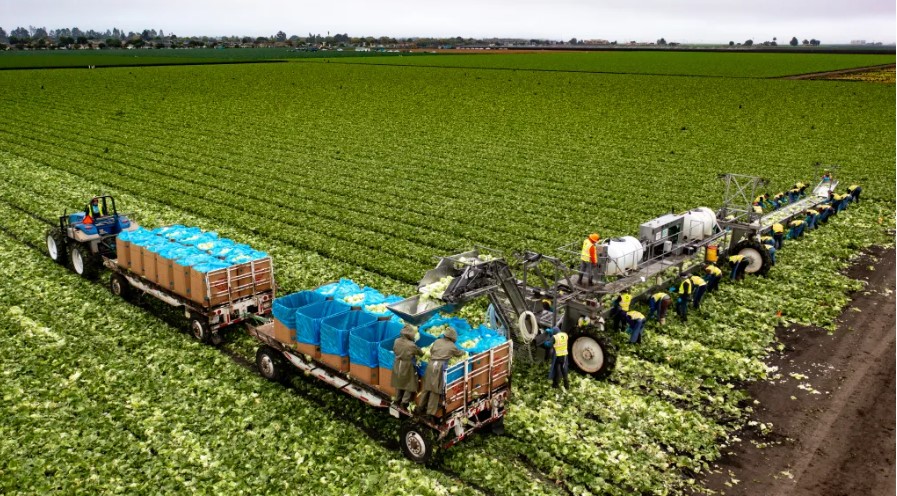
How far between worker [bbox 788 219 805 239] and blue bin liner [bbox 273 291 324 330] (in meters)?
18.5

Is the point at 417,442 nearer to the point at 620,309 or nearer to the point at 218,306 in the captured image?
the point at 218,306

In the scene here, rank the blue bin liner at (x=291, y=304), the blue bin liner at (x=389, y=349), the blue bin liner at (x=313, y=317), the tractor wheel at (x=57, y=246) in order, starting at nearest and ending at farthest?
1. the blue bin liner at (x=389, y=349)
2. the blue bin liner at (x=313, y=317)
3. the blue bin liner at (x=291, y=304)
4. the tractor wheel at (x=57, y=246)

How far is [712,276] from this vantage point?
19.9 m

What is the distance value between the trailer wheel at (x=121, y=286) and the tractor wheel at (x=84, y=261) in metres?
1.52

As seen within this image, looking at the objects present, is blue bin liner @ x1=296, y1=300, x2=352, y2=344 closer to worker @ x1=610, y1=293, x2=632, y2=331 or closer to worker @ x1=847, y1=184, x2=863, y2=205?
worker @ x1=610, y1=293, x2=632, y2=331

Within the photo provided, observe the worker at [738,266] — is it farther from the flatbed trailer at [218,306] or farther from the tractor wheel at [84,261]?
the tractor wheel at [84,261]

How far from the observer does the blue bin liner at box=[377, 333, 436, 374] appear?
12.4m

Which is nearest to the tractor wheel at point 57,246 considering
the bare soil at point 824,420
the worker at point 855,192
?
the bare soil at point 824,420

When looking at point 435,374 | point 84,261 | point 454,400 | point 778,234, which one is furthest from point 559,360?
point 84,261

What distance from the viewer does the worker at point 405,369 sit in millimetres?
11984

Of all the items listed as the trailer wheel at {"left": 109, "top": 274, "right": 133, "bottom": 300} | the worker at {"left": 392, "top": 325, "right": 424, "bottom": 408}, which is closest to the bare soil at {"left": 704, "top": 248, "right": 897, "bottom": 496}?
the worker at {"left": 392, "top": 325, "right": 424, "bottom": 408}

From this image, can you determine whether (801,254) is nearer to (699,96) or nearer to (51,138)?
(51,138)

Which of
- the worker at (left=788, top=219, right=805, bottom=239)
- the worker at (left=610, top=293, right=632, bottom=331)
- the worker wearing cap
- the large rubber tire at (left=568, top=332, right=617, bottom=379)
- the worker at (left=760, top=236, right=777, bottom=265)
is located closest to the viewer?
the large rubber tire at (left=568, top=332, right=617, bottom=379)

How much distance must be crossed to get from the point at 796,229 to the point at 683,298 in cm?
1041
